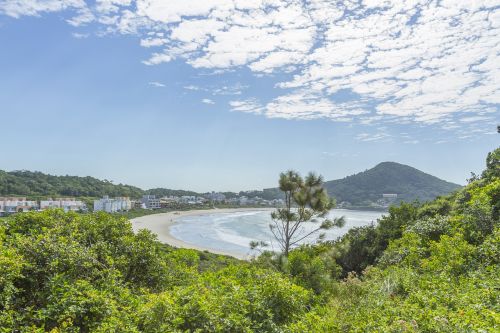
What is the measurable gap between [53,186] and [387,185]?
362 ft

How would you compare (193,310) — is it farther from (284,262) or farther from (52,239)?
(284,262)

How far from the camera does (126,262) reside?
7.04 meters

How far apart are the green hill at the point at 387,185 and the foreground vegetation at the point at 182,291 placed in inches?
4213

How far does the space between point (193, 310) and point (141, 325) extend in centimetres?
71

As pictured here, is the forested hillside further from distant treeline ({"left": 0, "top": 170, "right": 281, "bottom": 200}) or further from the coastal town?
the coastal town

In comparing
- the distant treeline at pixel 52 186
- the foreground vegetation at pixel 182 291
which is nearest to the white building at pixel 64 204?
the distant treeline at pixel 52 186

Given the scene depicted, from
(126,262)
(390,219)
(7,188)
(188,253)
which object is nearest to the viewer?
(126,262)

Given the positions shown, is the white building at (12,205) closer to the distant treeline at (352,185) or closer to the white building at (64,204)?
the white building at (64,204)

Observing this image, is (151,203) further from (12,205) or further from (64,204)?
(12,205)

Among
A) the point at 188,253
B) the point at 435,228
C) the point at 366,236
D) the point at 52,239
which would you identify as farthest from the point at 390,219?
the point at 52,239

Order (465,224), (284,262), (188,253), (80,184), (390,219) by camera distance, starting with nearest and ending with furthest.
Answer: (465,224) < (188,253) < (284,262) < (390,219) < (80,184)

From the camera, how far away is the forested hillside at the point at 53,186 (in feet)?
318

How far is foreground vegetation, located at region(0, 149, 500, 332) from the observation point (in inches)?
176

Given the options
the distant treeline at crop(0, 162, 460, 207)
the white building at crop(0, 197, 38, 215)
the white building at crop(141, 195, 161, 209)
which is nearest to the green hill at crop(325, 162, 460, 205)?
the distant treeline at crop(0, 162, 460, 207)
